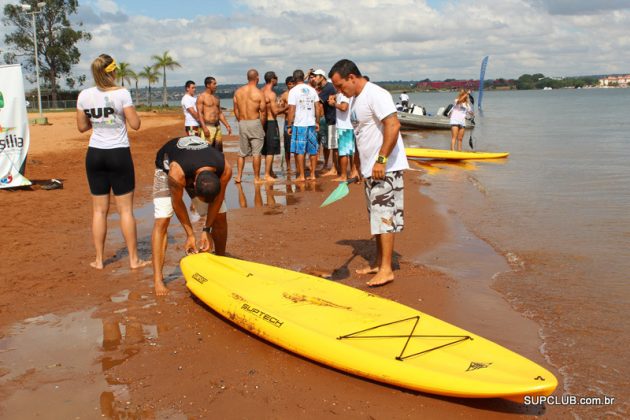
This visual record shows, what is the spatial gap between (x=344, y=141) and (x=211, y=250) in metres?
5.40

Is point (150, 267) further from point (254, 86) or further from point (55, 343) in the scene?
point (254, 86)

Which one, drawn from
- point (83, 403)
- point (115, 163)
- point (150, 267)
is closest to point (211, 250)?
point (150, 267)

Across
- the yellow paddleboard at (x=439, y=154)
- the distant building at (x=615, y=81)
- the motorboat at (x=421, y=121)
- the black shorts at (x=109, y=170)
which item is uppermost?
the distant building at (x=615, y=81)

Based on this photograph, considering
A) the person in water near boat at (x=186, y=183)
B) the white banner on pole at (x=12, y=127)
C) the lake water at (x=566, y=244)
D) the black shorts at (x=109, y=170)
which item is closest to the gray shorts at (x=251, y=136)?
the lake water at (x=566, y=244)

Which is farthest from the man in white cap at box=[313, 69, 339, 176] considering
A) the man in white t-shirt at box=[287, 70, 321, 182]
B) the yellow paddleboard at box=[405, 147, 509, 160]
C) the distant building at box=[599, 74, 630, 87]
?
the distant building at box=[599, 74, 630, 87]

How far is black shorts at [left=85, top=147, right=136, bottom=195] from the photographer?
546cm

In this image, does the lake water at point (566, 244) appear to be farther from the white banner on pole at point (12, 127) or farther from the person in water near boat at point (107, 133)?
the white banner on pole at point (12, 127)

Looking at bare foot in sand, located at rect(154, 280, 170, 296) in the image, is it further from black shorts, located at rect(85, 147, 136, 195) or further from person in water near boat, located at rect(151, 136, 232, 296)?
black shorts, located at rect(85, 147, 136, 195)

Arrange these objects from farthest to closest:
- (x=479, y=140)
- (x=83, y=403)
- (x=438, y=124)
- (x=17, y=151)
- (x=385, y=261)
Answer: (x=438, y=124) → (x=479, y=140) → (x=17, y=151) → (x=385, y=261) → (x=83, y=403)

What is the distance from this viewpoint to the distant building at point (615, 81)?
140000mm

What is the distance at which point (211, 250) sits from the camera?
5496mm

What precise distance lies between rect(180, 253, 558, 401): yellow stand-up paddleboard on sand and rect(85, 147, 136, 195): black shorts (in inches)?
45.8

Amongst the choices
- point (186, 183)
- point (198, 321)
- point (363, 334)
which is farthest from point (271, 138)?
point (363, 334)

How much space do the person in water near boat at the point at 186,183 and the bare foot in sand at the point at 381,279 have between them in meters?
1.56
